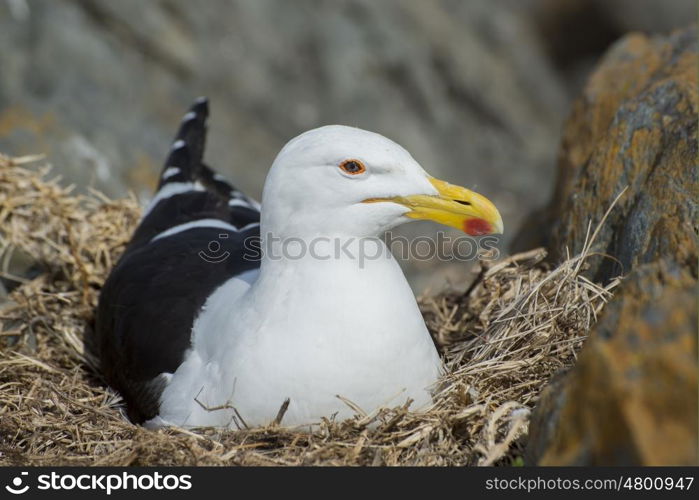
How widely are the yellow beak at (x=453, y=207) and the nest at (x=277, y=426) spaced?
0.64 meters

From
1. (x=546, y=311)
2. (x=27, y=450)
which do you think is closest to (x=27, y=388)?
(x=27, y=450)

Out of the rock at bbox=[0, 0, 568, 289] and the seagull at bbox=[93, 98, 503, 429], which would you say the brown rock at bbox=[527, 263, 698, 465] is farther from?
the rock at bbox=[0, 0, 568, 289]

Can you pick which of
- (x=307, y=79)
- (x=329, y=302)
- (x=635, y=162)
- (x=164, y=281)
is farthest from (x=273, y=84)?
(x=329, y=302)

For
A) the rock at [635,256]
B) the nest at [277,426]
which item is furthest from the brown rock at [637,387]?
the nest at [277,426]

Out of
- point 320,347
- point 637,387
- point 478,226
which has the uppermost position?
point 478,226

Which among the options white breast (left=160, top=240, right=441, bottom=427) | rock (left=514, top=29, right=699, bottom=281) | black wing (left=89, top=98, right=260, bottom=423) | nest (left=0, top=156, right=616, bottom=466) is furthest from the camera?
black wing (left=89, top=98, right=260, bottom=423)

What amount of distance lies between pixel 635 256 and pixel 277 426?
69.8 inches

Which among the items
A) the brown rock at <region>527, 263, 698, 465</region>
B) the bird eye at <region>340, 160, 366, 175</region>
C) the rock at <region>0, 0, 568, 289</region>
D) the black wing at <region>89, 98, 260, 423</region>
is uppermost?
the rock at <region>0, 0, 568, 289</region>

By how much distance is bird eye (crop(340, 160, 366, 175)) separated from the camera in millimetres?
3660

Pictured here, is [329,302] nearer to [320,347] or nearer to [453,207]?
[320,347]

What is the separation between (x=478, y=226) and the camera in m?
3.74

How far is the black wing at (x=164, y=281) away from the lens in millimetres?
4312

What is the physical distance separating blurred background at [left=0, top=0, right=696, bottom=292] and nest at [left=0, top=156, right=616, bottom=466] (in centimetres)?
120

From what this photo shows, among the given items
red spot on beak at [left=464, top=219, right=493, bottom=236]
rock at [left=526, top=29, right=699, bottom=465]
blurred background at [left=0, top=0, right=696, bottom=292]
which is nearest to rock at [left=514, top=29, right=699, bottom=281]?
rock at [left=526, top=29, right=699, bottom=465]
